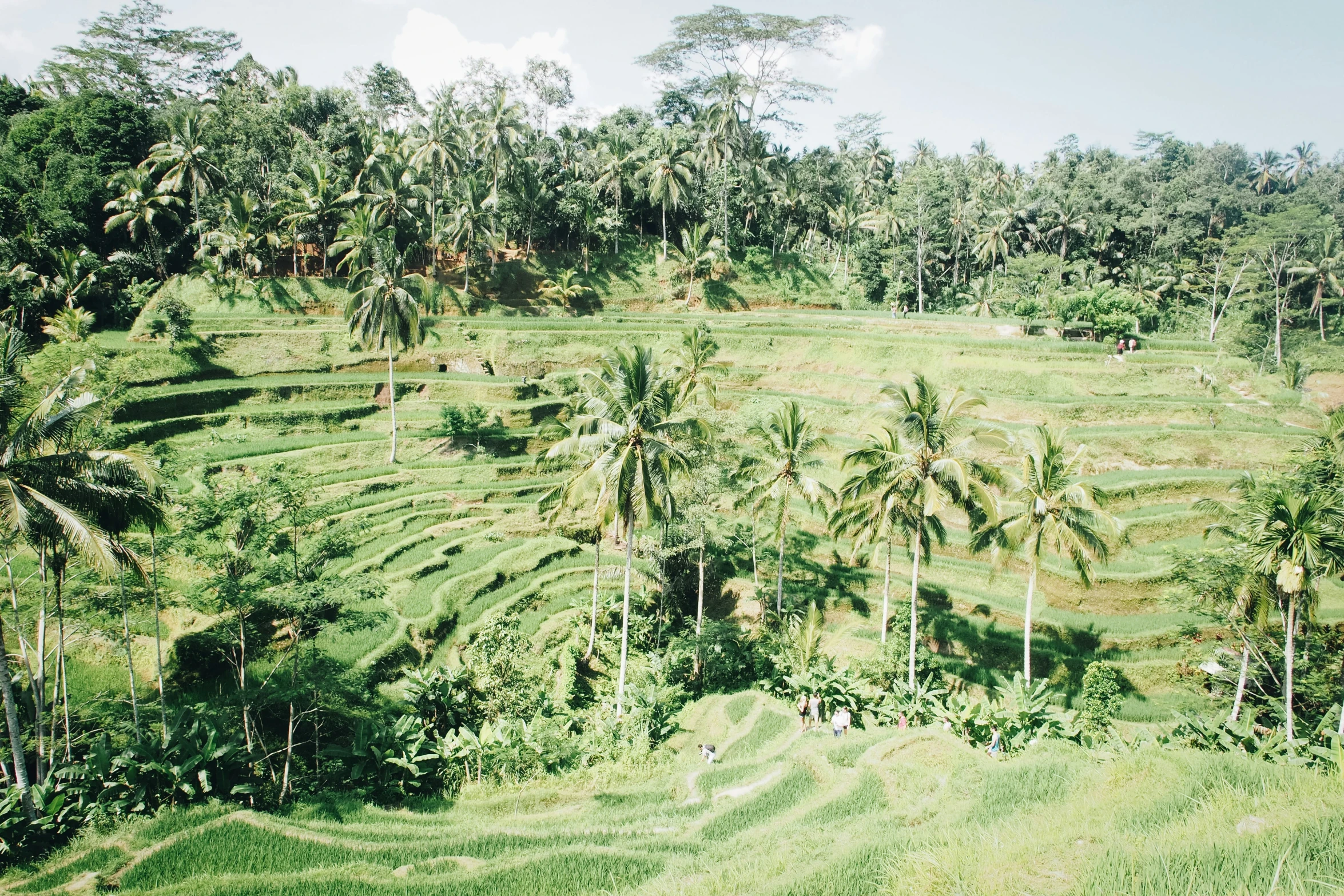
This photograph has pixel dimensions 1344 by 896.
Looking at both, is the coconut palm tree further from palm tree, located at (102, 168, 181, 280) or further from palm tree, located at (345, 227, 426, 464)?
palm tree, located at (102, 168, 181, 280)

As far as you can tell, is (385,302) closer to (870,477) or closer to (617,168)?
(870,477)

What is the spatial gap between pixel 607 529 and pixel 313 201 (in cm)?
3059

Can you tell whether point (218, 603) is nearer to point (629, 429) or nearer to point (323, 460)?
point (629, 429)

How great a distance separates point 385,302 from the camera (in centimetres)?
3362

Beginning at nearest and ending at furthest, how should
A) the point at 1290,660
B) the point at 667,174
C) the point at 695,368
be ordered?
1. the point at 1290,660
2. the point at 695,368
3. the point at 667,174

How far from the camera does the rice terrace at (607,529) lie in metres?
12.4

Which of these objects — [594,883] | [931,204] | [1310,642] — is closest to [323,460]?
[594,883]

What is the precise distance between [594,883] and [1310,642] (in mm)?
23410

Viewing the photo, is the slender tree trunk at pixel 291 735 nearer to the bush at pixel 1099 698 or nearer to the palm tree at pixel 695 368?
the palm tree at pixel 695 368

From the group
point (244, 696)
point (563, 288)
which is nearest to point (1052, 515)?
point (244, 696)

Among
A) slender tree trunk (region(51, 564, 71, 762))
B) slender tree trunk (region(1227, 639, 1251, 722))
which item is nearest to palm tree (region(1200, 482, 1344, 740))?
slender tree trunk (region(1227, 639, 1251, 722))

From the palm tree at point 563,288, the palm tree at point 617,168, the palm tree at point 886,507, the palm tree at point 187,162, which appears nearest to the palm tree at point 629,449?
the palm tree at point 886,507

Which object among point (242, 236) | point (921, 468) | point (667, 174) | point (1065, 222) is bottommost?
point (921, 468)

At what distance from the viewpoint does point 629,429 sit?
20234 mm
